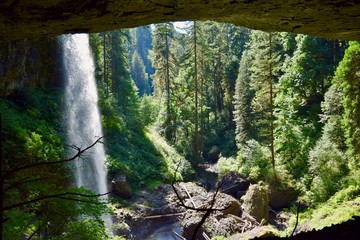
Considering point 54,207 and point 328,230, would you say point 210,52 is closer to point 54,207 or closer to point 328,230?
point 54,207

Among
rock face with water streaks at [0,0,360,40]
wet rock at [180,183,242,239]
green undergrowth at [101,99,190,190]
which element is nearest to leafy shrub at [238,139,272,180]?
green undergrowth at [101,99,190,190]

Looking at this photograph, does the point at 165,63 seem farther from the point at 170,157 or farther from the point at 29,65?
the point at 29,65

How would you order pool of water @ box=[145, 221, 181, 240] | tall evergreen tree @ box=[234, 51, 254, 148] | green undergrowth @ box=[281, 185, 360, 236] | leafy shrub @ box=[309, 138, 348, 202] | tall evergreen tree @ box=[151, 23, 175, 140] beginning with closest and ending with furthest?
green undergrowth @ box=[281, 185, 360, 236] < leafy shrub @ box=[309, 138, 348, 202] < pool of water @ box=[145, 221, 181, 240] < tall evergreen tree @ box=[234, 51, 254, 148] < tall evergreen tree @ box=[151, 23, 175, 140]

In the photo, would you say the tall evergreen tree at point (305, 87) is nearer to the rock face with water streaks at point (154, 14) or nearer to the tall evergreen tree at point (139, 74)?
the rock face with water streaks at point (154, 14)

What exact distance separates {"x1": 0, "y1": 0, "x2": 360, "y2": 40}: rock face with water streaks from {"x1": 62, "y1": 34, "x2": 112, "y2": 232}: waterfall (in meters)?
12.7

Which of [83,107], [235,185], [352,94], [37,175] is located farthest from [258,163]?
[37,175]

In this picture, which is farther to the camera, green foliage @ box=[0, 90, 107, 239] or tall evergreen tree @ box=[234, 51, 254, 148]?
tall evergreen tree @ box=[234, 51, 254, 148]

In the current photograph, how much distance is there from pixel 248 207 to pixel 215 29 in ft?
109

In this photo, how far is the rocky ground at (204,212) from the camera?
1417cm

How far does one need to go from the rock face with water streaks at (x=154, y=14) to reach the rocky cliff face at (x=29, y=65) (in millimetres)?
9096

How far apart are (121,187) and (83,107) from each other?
585 centimetres

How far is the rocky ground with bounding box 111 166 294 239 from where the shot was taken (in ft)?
46.5

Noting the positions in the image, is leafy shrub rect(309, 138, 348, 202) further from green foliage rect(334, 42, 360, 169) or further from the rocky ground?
the rocky ground

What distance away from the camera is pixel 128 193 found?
62.4 feet
